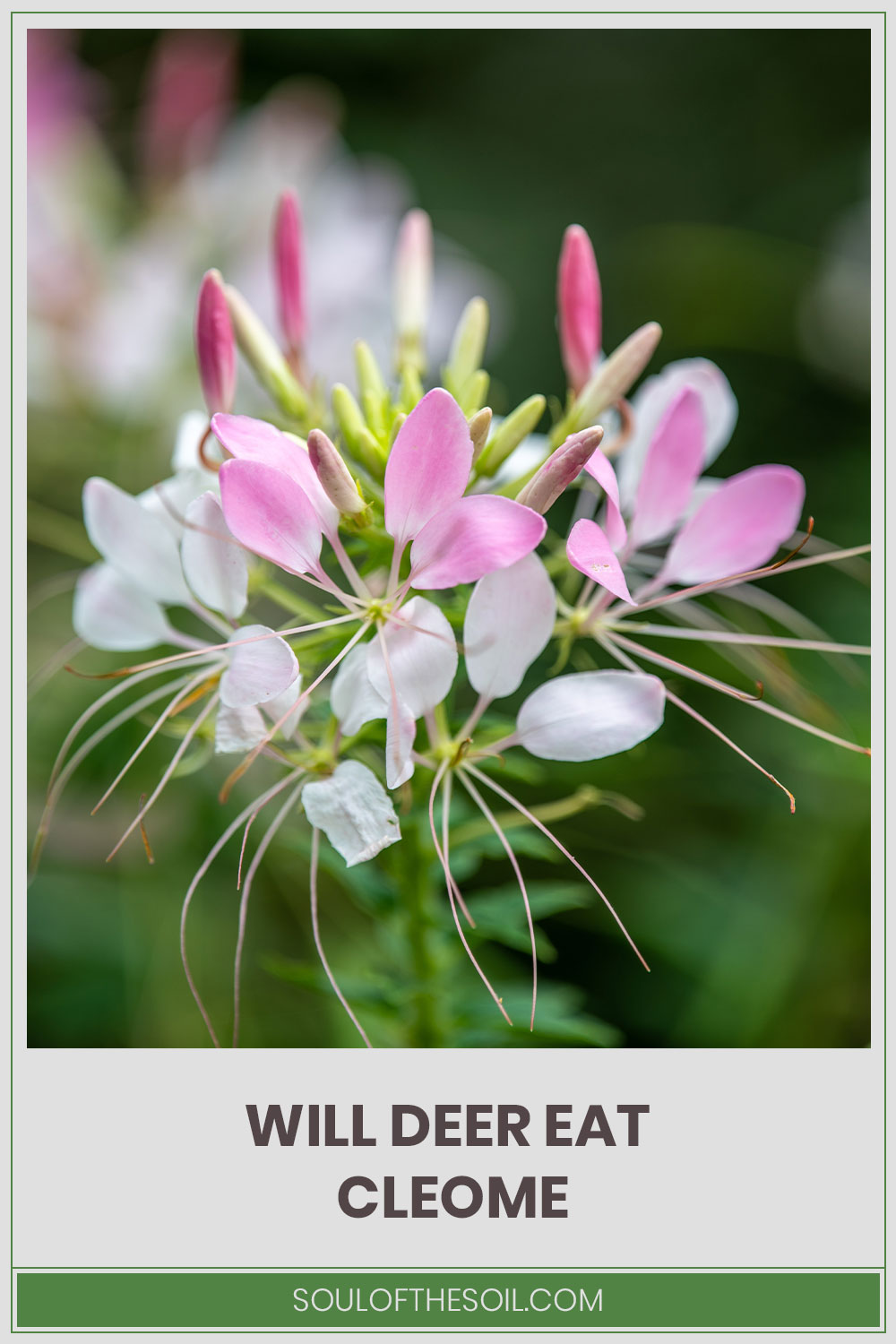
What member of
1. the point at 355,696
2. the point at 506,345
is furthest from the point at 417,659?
the point at 506,345

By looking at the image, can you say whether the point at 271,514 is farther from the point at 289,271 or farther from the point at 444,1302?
the point at 444,1302

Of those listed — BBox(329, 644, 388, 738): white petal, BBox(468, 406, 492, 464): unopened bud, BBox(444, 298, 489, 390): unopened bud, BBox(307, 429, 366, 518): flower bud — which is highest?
BBox(444, 298, 489, 390): unopened bud

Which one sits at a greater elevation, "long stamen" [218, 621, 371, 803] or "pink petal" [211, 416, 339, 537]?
"pink petal" [211, 416, 339, 537]

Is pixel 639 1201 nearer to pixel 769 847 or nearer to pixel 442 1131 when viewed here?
pixel 442 1131

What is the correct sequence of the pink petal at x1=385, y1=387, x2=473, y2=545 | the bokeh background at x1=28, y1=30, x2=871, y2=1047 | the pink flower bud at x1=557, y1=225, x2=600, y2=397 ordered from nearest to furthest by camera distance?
the pink petal at x1=385, y1=387, x2=473, y2=545, the pink flower bud at x1=557, y1=225, x2=600, y2=397, the bokeh background at x1=28, y1=30, x2=871, y2=1047

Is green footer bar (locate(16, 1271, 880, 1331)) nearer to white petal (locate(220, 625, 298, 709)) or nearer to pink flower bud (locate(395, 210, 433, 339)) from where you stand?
white petal (locate(220, 625, 298, 709))

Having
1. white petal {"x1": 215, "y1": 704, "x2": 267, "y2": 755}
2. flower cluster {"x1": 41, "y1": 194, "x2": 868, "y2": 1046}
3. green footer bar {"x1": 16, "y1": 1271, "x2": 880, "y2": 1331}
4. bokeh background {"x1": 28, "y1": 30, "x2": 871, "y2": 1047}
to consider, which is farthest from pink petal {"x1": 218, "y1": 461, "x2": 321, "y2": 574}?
green footer bar {"x1": 16, "y1": 1271, "x2": 880, "y2": 1331}
